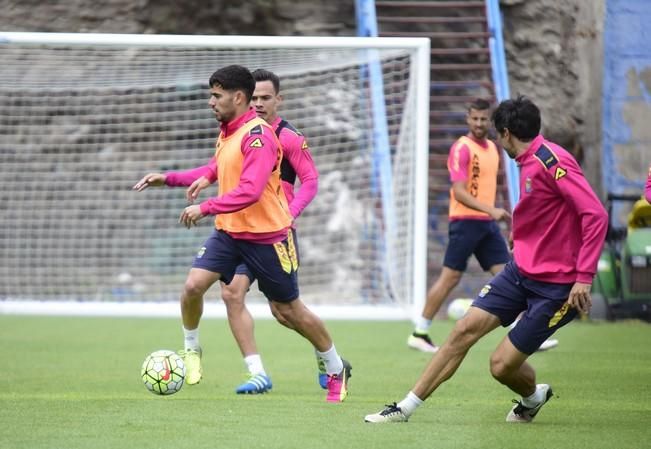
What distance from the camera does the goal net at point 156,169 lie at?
44.8 feet

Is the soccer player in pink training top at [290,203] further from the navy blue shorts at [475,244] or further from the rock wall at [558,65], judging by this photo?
the rock wall at [558,65]

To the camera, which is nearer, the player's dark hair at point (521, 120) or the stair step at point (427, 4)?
the player's dark hair at point (521, 120)

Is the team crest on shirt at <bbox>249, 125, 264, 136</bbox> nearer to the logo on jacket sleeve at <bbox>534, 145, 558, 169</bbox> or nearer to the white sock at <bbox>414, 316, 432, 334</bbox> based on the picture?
the logo on jacket sleeve at <bbox>534, 145, 558, 169</bbox>

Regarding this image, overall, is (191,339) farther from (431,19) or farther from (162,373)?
(431,19)

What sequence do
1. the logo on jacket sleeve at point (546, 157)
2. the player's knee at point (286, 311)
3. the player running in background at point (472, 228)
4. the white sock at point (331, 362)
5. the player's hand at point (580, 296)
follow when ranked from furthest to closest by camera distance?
1. the player running in background at point (472, 228)
2. the white sock at point (331, 362)
3. the player's knee at point (286, 311)
4. the logo on jacket sleeve at point (546, 157)
5. the player's hand at point (580, 296)

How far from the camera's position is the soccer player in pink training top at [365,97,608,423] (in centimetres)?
616

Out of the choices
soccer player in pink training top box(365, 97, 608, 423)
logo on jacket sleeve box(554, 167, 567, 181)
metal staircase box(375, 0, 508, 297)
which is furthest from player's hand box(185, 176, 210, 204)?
metal staircase box(375, 0, 508, 297)

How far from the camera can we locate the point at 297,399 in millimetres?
7453

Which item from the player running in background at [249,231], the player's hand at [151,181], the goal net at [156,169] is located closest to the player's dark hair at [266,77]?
the player running in background at [249,231]

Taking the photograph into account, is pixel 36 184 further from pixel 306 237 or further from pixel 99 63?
pixel 306 237

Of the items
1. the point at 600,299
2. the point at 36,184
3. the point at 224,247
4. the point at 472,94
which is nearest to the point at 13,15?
the point at 36,184

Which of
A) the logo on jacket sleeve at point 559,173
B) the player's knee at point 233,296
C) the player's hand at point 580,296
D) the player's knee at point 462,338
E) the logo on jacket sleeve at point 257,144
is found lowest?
the player's knee at point 233,296

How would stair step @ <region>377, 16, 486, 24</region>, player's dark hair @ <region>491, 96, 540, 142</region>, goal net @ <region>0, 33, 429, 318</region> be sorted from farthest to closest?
stair step @ <region>377, 16, 486, 24</region> < goal net @ <region>0, 33, 429, 318</region> < player's dark hair @ <region>491, 96, 540, 142</region>

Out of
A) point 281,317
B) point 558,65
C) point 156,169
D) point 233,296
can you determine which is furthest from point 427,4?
point 281,317
